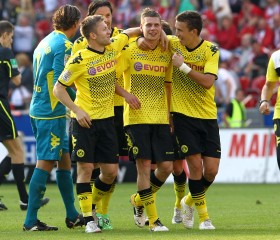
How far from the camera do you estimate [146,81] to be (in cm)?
1138

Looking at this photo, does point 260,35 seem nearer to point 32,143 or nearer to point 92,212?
point 32,143

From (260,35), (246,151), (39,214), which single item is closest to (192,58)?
(39,214)

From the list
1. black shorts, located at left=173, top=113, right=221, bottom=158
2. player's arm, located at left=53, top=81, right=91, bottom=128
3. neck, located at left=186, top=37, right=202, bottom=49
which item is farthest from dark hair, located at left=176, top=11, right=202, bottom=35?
player's arm, located at left=53, top=81, right=91, bottom=128

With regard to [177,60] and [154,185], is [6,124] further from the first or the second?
[177,60]

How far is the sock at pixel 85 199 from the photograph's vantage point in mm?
10961

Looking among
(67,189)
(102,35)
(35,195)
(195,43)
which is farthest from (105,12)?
(35,195)

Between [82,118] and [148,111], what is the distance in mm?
890

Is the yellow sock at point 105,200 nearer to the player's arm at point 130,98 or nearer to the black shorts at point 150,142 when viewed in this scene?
the black shorts at point 150,142

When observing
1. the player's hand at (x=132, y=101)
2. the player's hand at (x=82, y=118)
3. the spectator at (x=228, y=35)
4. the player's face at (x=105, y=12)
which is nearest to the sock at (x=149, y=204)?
the player's hand at (x=132, y=101)

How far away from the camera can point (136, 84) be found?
11391 millimetres

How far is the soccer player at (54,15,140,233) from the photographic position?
432 inches

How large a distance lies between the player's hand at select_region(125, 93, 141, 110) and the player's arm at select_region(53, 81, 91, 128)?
0.56 meters

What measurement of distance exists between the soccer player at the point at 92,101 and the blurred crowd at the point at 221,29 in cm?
1242

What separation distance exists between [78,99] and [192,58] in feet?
4.55
